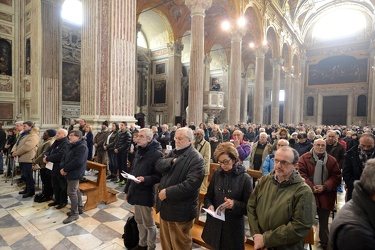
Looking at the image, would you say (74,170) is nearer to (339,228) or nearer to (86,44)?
(339,228)

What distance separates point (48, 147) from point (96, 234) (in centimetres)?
206

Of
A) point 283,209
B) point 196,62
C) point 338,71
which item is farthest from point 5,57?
point 338,71

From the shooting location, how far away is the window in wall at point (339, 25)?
26781 mm

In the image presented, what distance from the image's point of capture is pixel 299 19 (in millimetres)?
26891

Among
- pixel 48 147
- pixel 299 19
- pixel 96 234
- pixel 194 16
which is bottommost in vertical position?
pixel 96 234

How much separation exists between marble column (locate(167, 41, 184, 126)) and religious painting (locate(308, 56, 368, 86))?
19.5m

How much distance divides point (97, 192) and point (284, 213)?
3.74 m

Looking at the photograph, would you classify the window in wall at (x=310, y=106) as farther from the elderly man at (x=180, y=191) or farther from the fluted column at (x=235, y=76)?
the elderly man at (x=180, y=191)

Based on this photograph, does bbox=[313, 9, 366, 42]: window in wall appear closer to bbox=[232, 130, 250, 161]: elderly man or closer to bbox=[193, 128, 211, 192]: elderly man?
Answer: bbox=[232, 130, 250, 161]: elderly man

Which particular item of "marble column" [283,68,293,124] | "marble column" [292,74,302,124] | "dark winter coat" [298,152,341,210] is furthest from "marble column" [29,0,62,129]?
"marble column" [292,74,302,124]

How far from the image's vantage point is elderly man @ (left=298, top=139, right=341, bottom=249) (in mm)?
3080

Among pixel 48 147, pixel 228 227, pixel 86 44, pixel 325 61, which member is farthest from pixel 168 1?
pixel 325 61

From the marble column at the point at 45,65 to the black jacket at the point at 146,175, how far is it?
7946mm

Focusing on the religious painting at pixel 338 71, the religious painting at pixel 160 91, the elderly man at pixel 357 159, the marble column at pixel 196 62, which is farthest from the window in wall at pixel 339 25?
the elderly man at pixel 357 159
